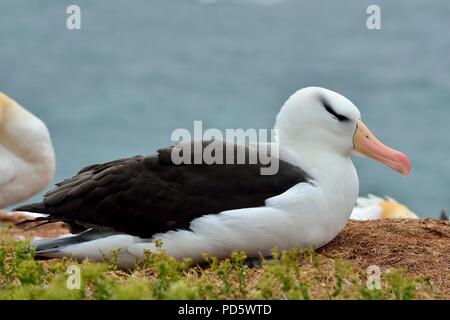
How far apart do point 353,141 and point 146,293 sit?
2.49m

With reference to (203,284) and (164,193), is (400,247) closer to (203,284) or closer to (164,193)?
(164,193)

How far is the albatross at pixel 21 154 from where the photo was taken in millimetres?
11211

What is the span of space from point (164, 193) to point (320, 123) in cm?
125

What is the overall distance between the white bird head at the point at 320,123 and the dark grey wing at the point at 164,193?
1.23 feet

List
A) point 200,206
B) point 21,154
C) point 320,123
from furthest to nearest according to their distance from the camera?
1. point 21,154
2. point 320,123
3. point 200,206

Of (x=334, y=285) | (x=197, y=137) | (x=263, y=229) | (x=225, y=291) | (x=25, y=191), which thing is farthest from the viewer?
(x=25, y=191)

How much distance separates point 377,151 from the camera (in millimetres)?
6453

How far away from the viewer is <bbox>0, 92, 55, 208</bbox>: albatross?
11.2 meters

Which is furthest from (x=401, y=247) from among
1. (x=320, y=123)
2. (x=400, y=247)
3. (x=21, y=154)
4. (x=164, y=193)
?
(x=21, y=154)

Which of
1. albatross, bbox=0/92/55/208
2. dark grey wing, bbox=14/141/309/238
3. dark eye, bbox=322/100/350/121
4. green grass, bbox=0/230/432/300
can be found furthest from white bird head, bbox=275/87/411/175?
albatross, bbox=0/92/55/208

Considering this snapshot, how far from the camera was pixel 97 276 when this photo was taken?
14.9 feet
